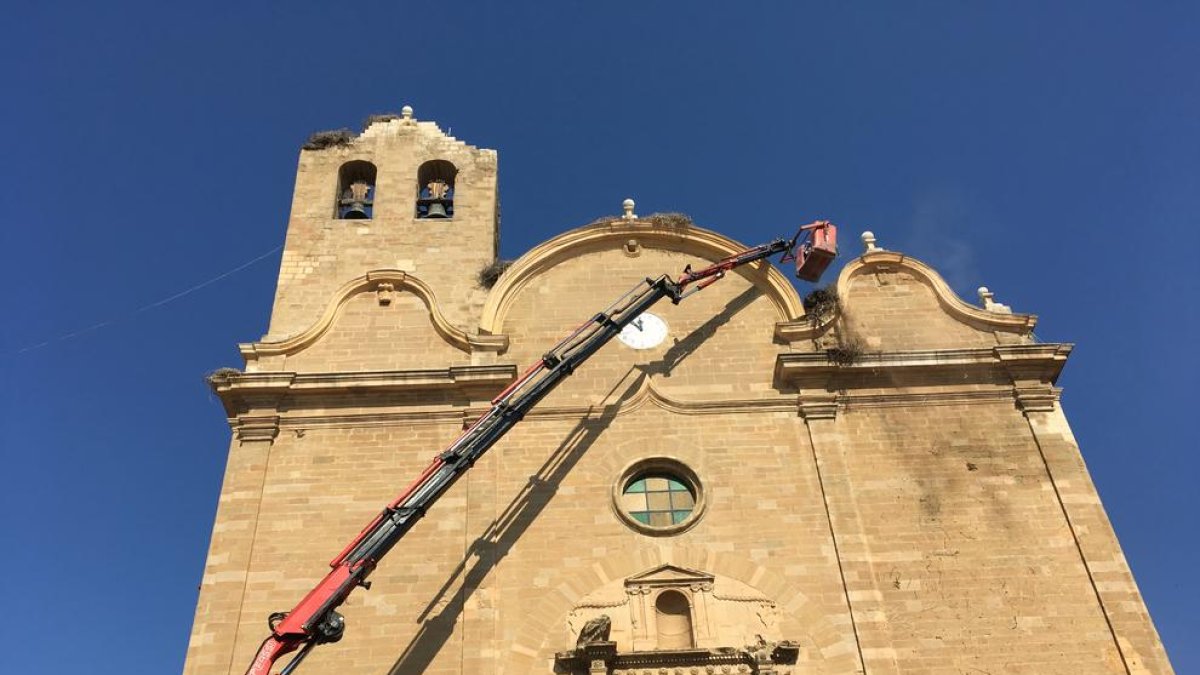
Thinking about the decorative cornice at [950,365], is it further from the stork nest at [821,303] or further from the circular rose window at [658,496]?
the circular rose window at [658,496]

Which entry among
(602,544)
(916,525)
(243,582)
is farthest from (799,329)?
(243,582)

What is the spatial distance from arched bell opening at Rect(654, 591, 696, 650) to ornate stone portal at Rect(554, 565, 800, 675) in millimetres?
12

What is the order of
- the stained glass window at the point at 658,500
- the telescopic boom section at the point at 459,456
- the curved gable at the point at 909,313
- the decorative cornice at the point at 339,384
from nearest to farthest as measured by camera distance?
the telescopic boom section at the point at 459,456 < the stained glass window at the point at 658,500 < the decorative cornice at the point at 339,384 < the curved gable at the point at 909,313

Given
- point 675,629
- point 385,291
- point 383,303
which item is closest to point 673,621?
point 675,629

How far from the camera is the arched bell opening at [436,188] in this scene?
17.7 metres

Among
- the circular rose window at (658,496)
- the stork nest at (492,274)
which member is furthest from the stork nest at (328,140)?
the circular rose window at (658,496)

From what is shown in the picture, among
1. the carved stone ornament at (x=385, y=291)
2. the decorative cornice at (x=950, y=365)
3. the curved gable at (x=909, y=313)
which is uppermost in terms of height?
the carved stone ornament at (x=385, y=291)

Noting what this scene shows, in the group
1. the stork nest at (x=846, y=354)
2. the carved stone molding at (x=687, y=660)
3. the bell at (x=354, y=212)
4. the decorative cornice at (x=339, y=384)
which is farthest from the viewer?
the bell at (x=354, y=212)

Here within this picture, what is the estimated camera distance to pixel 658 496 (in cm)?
1373

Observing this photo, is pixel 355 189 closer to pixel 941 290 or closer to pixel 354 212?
pixel 354 212

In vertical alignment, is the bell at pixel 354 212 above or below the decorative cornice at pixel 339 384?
above

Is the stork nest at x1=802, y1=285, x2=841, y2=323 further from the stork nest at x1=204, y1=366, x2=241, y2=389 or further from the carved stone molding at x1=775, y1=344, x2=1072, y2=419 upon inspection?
the stork nest at x1=204, y1=366, x2=241, y2=389

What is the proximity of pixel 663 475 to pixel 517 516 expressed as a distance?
2136 mm

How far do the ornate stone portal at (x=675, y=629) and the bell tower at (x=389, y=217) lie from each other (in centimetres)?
524
